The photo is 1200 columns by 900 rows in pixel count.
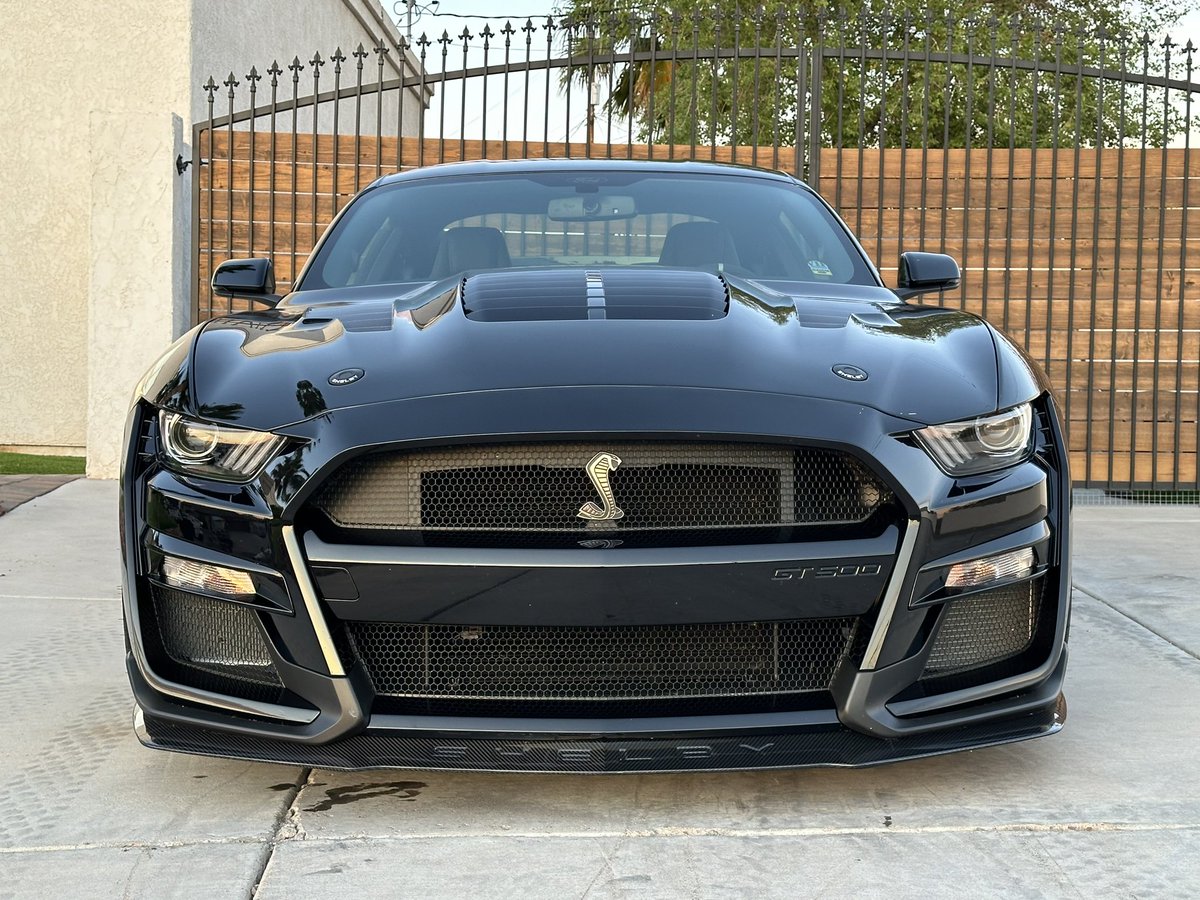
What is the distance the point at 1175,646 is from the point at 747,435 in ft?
7.70

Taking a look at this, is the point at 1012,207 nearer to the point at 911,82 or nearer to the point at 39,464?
the point at 39,464

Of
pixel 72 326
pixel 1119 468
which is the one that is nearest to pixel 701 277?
pixel 1119 468

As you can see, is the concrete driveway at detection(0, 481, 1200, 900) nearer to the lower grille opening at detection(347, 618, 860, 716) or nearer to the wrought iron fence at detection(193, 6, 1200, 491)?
the lower grille opening at detection(347, 618, 860, 716)

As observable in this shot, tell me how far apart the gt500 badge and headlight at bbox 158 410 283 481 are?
94 centimetres

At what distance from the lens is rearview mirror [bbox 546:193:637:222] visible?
400 cm

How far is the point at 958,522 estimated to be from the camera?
247 centimetres

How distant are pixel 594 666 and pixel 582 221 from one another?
193 cm

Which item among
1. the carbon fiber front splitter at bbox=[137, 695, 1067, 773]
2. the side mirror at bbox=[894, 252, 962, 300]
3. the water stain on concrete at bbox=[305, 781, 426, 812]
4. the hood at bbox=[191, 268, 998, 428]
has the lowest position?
the water stain on concrete at bbox=[305, 781, 426, 812]

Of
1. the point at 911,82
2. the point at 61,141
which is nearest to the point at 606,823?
the point at 61,141

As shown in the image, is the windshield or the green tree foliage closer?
the windshield

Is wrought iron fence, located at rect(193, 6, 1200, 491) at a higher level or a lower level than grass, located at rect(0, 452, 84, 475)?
higher


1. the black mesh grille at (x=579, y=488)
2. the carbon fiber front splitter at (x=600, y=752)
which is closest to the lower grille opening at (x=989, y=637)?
the carbon fiber front splitter at (x=600, y=752)

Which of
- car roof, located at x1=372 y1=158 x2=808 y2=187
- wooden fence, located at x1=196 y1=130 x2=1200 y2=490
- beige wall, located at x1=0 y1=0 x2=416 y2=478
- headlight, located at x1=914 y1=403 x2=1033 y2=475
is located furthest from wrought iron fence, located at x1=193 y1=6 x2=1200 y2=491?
headlight, located at x1=914 y1=403 x2=1033 y2=475

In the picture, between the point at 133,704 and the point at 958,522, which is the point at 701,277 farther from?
the point at 133,704
